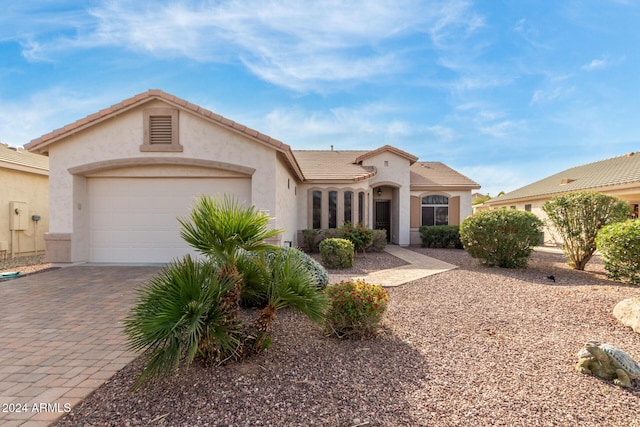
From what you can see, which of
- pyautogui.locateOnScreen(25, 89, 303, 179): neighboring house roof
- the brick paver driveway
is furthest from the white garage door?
the brick paver driveway

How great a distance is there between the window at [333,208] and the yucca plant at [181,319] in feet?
36.6

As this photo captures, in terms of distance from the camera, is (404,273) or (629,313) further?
(404,273)

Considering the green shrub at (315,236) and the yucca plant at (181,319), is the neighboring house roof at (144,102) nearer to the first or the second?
the green shrub at (315,236)

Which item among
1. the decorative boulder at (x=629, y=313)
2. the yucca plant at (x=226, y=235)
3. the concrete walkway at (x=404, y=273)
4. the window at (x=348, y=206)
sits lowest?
the concrete walkway at (x=404, y=273)

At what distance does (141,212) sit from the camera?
998cm

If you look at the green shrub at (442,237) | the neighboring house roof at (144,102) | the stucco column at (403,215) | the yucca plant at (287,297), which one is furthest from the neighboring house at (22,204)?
the green shrub at (442,237)

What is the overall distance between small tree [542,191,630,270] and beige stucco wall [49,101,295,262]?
29.7 feet

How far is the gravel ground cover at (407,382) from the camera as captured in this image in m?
2.57

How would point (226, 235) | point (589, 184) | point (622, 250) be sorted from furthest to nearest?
point (589, 184), point (622, 250), point (226, 235)

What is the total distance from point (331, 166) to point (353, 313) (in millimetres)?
12703

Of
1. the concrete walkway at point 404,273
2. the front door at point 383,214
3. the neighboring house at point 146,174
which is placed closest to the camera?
the concrete walkway at point 404,273

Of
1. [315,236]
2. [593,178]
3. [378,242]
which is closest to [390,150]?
[378,242]

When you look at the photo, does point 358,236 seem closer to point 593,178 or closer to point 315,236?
point 315,236

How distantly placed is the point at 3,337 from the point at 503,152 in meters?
28.9
